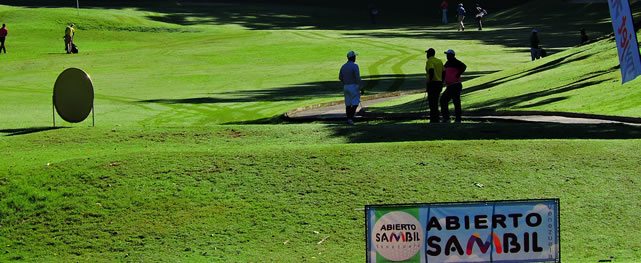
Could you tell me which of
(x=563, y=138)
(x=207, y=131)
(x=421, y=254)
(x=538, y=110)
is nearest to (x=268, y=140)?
(x=207, y=131)

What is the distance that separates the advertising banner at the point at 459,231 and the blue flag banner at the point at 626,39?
10.6 ft

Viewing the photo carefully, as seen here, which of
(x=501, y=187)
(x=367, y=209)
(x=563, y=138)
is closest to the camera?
(x=367, y=209)

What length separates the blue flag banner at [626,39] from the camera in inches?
508

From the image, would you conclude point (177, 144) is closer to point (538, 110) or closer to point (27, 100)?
point (538, 110)

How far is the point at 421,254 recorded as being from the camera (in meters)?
10.5

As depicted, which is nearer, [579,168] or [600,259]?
[600,259]

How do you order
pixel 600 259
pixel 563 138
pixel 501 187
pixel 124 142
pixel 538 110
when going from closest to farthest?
pixel 600 259 < pixel 501 187 < pixel 563 138 < pixel 124 142 < pixel 538 110

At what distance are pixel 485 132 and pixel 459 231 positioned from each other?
987 cm

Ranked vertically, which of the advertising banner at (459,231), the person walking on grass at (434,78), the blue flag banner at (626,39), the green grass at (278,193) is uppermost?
the blue flag banner at (626,39)

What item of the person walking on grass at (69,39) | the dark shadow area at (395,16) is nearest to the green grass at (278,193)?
the dark shadow area at (395,16)

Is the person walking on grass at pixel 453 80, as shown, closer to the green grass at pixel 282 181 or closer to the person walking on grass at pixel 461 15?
the green grass at pixel 282 181

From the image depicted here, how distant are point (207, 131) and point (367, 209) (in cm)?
1186

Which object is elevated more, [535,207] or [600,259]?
[535,207]

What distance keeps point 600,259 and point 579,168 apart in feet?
11.5
